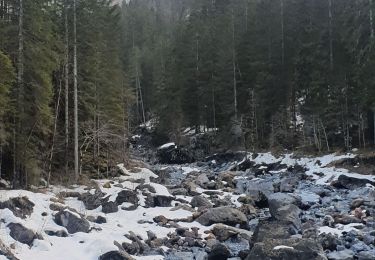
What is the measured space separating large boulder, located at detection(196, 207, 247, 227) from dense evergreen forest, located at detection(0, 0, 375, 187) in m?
8.03

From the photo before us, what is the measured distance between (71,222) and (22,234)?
2.15m

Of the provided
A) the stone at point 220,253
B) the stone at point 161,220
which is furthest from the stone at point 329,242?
the stone at point 161,220

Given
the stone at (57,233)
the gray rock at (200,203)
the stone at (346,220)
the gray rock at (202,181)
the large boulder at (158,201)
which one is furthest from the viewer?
the gray rock at (202,181)

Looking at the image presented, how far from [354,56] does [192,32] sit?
28777 mm

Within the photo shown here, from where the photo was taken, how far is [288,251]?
42.4ft

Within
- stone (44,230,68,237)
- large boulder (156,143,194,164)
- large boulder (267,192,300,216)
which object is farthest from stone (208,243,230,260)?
large boulder (156,143,194,164)

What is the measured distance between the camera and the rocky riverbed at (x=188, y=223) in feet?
46.1

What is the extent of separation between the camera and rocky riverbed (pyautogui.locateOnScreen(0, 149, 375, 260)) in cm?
1405

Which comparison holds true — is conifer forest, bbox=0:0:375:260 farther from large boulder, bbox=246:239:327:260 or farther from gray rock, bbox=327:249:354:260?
gray rock, bbox=327:249:354:260

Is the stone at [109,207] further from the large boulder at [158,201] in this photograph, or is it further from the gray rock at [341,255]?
the gray rock at [341,255]

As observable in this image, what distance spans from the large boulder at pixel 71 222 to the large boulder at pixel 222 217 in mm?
4761

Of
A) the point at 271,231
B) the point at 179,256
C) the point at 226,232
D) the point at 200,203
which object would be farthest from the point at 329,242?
the point at 200,203

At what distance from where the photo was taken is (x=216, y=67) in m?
53.8

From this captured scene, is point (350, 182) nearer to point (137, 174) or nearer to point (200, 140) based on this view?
point (137, 174)
